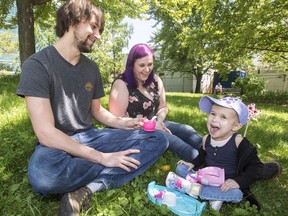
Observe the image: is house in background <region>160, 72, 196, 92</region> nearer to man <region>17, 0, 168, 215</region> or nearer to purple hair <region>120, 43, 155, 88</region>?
purple hair <region>120, 43, 155, 88</region>

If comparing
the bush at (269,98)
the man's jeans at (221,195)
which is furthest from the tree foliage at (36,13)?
the bush at (269,98)

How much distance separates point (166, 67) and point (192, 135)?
24843 millimetres

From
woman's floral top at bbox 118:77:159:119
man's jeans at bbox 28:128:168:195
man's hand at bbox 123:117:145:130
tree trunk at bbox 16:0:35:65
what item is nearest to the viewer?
man's jeans at bbox 28:128:168:195

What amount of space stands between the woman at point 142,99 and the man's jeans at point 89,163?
24.1 inches

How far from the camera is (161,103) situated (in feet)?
12.9

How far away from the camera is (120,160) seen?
7.97 feet

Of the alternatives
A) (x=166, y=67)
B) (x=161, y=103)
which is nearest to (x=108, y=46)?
(x=166, y=67)

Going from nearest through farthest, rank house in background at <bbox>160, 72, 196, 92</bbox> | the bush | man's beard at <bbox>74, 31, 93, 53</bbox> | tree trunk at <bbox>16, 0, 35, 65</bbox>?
man's beard at <bbox>74, 31, 93, 53</bbox>, tree trunk at <bbox>16, 0, 35, 65</bbox>, the bush, house in background at <bbox>160, 72, 196, 92</bbox>

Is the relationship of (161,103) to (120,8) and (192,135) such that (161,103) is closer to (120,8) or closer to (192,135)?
(192,135)

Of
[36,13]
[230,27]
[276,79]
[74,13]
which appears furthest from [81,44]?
[276,79]

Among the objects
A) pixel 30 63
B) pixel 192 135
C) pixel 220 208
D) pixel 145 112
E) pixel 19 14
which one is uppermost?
pixel 19 14

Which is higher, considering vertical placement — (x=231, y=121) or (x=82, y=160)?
(x=231, y=121)

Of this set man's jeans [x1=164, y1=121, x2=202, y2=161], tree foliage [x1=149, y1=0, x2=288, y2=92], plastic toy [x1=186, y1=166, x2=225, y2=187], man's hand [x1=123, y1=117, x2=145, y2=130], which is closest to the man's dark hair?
man's hand [x1=123, y1=117, x2=145, y2=130]

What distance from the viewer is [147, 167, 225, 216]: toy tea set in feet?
7.57
